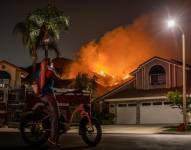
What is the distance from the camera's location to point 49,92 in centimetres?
916

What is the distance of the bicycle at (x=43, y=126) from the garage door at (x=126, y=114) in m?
32.8

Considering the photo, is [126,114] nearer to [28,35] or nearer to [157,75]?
[157,75]

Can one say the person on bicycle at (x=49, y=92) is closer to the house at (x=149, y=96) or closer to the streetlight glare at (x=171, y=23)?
the streetlight glare at (x=171, y=23)

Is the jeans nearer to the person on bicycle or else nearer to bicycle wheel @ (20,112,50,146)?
the person on bicycle

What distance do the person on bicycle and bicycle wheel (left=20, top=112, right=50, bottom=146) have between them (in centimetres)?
20

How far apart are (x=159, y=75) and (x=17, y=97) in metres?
19.3

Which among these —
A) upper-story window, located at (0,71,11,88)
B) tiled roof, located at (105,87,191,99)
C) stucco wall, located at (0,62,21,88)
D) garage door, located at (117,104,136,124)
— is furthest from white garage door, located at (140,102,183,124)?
upper-story window, located at (0,71,11,88)

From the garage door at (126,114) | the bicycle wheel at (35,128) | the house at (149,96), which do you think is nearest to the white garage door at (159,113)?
the house at (149,96)

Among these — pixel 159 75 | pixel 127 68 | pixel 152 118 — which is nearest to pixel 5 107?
pixel 152 118

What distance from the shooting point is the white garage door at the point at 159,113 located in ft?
127

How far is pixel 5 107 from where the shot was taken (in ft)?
93.5

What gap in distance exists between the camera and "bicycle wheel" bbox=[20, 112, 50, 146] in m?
9.26

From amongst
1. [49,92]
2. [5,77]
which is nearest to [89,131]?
[49,92]

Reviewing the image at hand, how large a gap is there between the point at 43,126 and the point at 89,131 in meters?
0.99
